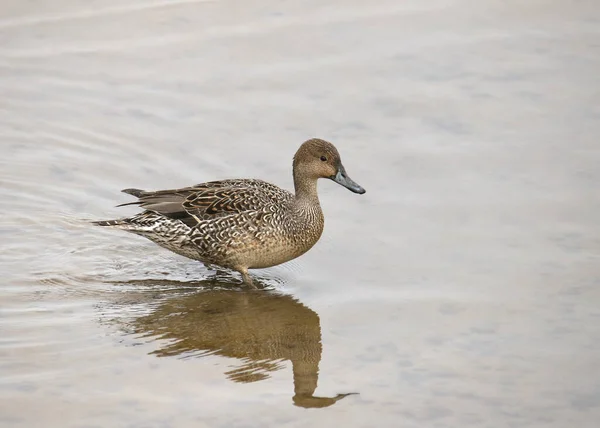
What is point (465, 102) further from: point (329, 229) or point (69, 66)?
point (69, 66)

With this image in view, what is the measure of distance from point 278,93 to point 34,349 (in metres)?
4.85

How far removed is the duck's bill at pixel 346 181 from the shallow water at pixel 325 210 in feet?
1.36

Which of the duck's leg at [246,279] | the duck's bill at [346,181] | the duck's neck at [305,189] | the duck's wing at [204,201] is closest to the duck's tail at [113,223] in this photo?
the duck's wing at [204,201]

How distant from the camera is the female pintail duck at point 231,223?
9.27 meters

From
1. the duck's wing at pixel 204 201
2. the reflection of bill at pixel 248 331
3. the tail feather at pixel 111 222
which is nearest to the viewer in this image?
the reflection of bill at pixel 248 331

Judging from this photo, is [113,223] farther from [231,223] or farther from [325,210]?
[325,210]

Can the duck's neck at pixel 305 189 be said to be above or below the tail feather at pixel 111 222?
above

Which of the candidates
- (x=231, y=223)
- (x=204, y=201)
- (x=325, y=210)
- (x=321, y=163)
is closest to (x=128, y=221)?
(x=204, y=201)

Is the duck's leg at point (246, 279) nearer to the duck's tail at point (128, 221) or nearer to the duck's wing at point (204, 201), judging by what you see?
the duck's wing at point (204, 201)

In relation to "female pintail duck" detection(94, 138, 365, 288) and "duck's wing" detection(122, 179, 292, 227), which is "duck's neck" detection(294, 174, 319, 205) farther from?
"duck's wing" detection(122, 179, 292, 227)

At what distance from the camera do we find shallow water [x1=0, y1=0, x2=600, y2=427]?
7395 millimetres

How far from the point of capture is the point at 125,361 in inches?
300

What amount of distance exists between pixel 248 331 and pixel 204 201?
1552mm

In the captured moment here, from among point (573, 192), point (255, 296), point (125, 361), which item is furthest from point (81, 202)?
point (573, 192)
